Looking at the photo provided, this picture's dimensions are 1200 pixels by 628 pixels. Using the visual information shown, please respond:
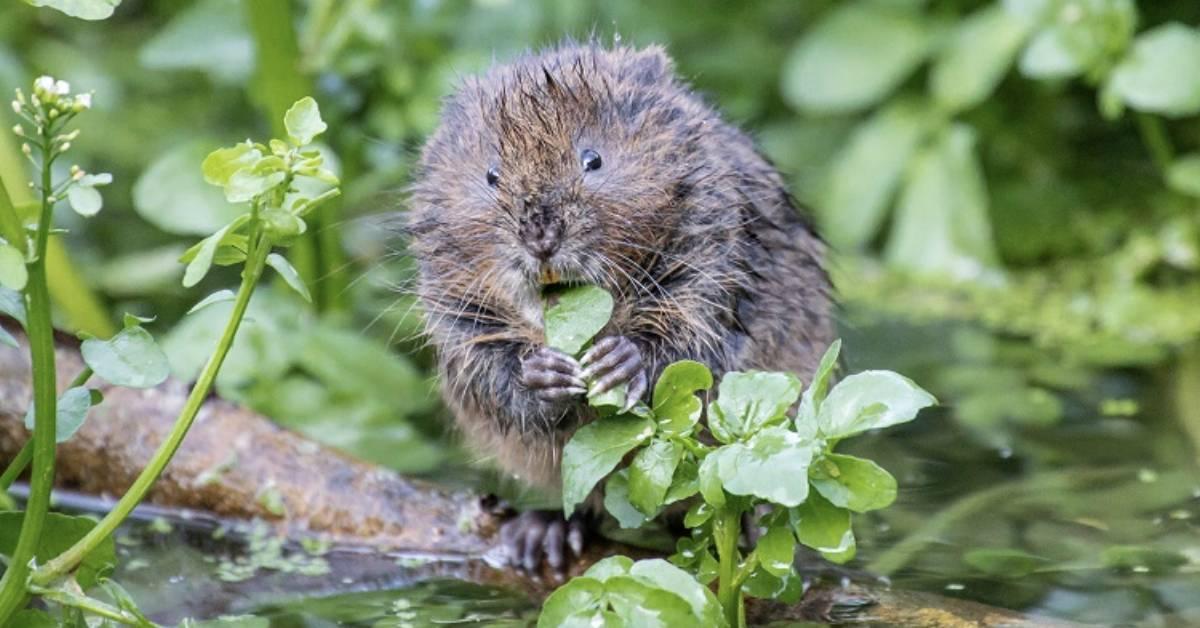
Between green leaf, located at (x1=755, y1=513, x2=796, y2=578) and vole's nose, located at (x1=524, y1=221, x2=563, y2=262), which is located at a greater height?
vole's nose, located at (x1=524, y1=221, x2=563, y2=262)

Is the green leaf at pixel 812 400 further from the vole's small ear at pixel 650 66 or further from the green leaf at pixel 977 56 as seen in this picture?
the green leaf at pixel 977 56

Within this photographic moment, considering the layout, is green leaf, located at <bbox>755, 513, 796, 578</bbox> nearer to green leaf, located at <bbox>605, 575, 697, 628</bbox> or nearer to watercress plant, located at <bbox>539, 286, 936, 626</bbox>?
watercress plant, located at <bbox>539, 286, 936, 626</bbox>

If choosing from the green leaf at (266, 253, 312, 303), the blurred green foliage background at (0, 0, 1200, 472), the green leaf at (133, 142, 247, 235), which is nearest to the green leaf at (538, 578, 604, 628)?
the green leaf at (266, 253, 312, 303)

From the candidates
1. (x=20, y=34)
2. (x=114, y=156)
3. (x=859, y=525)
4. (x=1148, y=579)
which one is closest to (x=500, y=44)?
(x=114, y=156)

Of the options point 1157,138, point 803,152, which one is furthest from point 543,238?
point 803,152

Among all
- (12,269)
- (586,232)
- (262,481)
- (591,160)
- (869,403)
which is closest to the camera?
(12,269)

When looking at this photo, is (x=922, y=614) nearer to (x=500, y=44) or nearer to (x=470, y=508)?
(x=470, y=508)

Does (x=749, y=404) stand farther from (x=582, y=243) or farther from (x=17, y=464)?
(x=17, y=464)
